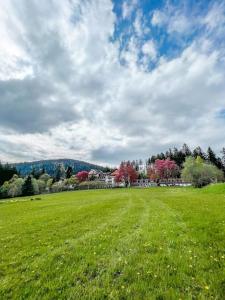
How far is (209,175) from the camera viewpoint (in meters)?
76.1

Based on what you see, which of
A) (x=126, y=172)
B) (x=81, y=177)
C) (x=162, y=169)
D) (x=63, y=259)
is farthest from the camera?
(x=81, y=177)

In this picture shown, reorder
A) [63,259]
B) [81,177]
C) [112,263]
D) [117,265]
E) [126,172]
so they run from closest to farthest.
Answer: [117,265] < [112,263] < [63,259] < [126,172] < [81,177]

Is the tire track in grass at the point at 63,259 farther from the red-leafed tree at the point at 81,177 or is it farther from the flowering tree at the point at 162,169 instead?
the red-leafed tree at the point at 81,177

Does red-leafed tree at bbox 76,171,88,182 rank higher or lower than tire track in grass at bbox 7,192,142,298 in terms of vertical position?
higher

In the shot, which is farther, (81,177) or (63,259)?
(81,177)

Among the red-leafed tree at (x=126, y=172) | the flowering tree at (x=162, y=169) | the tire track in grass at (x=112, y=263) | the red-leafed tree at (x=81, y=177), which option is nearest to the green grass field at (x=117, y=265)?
the tire track in grass at (x=112, y=263)

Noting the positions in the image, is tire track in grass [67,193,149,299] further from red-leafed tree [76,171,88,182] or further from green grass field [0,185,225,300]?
red-leafed tree [76,171,88,182]

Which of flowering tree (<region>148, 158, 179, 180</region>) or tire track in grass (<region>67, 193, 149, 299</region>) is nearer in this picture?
tire track in grass (<region>67, 193, 149, 299</region>)

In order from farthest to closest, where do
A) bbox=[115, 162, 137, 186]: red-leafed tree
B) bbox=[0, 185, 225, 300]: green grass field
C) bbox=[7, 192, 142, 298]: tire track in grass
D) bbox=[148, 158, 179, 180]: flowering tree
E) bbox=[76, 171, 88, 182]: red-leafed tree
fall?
bbox=[76, 171, 88, 182]: red-leafed tree, bbox=[148, 158, 179, 180]: flowering tree, bbox=[115, 162, 137, 186]: red-leafed tree, bbox=[7, 192, 142, 298]: tire track in grass, bbox=[0, 185, 225, 300]: green grass field

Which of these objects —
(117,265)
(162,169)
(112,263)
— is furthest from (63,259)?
(162,169)

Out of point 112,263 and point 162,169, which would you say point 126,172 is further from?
point 112,263

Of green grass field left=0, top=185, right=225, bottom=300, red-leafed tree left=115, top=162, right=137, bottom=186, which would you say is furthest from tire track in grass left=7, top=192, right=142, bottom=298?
red-leafed tree left=115, top=162, right=137, bottom=186

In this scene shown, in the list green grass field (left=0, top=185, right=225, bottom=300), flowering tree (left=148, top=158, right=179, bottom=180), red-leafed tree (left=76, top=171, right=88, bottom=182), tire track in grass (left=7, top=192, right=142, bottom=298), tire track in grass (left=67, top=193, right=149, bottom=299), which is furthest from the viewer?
red-leafed tree (left=76, top=171, right=88, bottom=182)

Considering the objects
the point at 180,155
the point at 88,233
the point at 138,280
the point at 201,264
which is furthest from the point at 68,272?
the point at 180,155
